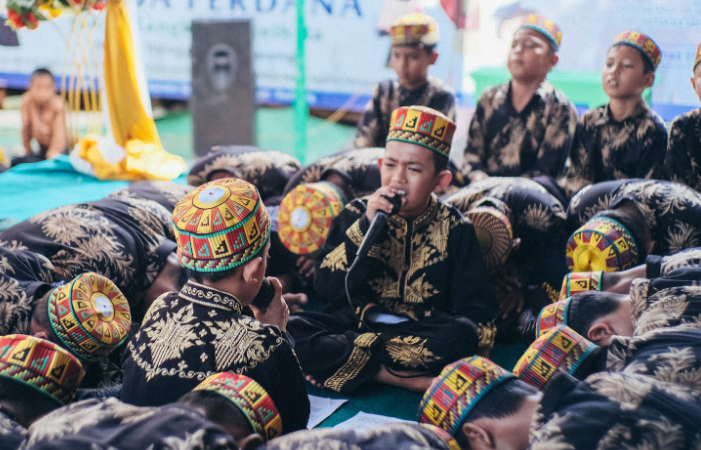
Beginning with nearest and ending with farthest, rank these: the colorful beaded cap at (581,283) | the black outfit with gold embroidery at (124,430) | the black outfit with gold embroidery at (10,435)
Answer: the black outfit with gold embroidery at (124,430) < the black outfit with gold embroidery at (10,435) < the colorful beaded cap at (581,283)

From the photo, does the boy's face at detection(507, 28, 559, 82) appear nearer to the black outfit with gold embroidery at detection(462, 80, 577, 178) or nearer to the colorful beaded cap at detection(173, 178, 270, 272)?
the black outfit with gold embroidery at detection(462, 80, 577, 178)

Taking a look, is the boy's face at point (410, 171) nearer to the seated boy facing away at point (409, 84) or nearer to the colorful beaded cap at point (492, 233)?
the colorful beaded cap at point (492, 233)

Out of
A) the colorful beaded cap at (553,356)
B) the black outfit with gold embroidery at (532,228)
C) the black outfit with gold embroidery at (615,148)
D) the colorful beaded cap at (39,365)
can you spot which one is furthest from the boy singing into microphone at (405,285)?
the black outfit with gold embroidery at (615,148)

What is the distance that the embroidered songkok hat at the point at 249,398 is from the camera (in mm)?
1464

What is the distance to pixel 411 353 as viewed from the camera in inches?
104

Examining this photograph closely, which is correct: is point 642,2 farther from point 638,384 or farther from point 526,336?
point 638,384

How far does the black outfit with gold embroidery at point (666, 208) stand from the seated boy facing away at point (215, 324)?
179cm

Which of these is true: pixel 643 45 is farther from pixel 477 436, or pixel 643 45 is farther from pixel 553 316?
pixel 477 436

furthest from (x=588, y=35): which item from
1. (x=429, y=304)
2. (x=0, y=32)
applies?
(x=0, y=32)

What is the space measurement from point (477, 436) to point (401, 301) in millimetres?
1150

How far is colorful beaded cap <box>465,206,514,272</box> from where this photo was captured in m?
3.02

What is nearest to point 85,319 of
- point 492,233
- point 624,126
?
point 492,233

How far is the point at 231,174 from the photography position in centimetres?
386

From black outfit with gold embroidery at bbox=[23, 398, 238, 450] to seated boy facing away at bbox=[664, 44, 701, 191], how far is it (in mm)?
3013
